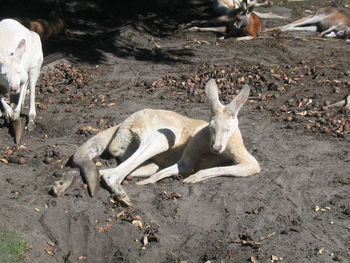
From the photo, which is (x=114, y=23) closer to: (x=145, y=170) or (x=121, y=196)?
(x=145, y=170)

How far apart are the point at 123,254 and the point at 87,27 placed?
26.1 ft

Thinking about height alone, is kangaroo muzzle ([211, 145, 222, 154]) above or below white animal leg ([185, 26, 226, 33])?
above

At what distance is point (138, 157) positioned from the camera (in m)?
6.42

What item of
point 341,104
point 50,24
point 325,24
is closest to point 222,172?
point 341,104

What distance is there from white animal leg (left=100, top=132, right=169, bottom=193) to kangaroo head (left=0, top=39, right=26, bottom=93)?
4.60ft

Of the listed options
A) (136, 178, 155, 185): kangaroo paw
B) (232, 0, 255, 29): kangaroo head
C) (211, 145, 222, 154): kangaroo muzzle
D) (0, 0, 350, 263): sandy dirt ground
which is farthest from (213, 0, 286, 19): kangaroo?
(211, 145, 222, 154): kangaroo muzzle

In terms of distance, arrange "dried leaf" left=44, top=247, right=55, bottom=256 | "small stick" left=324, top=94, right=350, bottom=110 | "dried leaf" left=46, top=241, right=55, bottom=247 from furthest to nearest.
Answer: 1. "small stick" left=324, top=94, right=350, bottom=110
2. "dried leaf" left=46, top=241, right=55, bottom=247
3. "dried leaf" left=44, top=247, right=55, bottom=256

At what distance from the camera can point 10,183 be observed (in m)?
6.25

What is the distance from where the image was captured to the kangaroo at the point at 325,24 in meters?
12.8

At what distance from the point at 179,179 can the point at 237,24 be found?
6.44m

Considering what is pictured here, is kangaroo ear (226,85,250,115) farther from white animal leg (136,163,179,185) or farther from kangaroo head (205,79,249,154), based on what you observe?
white animal leg (136,163,179,185)

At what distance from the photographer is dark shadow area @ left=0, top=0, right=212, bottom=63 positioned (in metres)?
11.1

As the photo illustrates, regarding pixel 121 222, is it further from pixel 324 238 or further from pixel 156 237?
pixel 324 238

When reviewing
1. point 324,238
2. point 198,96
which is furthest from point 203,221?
point 198,96
